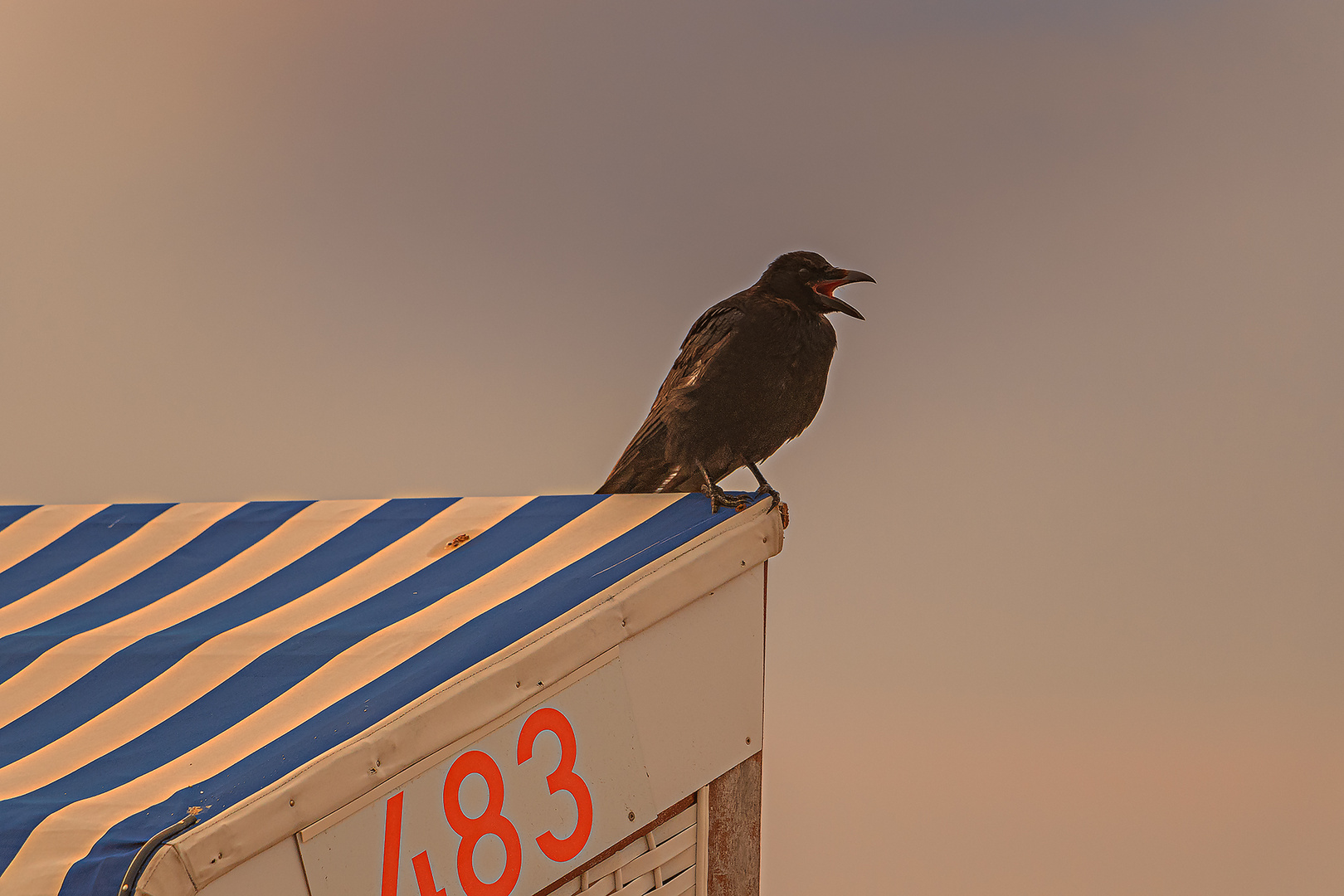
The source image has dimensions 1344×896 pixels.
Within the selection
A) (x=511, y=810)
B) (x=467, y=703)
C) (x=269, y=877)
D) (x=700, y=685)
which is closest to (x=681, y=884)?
(x=700, y=685)

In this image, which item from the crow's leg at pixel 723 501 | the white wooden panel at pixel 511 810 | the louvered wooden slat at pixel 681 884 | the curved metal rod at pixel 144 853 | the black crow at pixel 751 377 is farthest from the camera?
the black crow at pixel 751 377

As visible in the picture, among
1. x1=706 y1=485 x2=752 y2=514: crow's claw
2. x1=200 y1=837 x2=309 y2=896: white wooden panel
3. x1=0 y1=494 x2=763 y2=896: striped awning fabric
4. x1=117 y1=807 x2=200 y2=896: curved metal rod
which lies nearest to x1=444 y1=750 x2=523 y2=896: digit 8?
x1=0 y1=494 x2=763 y2=896: striped awning fabric

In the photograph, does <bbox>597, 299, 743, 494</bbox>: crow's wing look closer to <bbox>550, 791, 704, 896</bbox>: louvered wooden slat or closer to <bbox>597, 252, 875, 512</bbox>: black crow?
<bbox>597, 252, 875, 512</bbox>: black crow

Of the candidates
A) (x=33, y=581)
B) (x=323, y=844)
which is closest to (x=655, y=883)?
(x=323, y=844)

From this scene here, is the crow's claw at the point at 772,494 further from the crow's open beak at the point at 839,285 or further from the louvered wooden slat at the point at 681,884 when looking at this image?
the louvered wooden slat at the point at 681,884

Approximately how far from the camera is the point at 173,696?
254cm

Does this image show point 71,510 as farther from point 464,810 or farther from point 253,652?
point 464,810

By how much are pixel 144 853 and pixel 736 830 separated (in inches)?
57.3

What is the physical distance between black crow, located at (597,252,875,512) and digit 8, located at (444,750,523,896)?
96cm

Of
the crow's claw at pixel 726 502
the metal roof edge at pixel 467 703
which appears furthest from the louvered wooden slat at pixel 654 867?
the crow's claw at pixel 726 502

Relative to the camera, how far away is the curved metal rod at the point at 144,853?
1.67 meters

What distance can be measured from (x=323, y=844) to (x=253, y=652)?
894 millimetres

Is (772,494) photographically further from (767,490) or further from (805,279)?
(805,279)

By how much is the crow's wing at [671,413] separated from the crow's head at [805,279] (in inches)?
6.5
